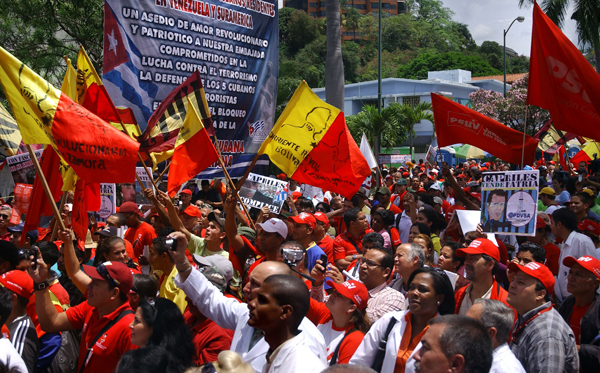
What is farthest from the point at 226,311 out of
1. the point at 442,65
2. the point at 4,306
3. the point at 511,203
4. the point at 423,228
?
the point at 442,65

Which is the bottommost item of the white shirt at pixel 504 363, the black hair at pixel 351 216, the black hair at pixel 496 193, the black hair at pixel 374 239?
the white shirt at pixel 504 363

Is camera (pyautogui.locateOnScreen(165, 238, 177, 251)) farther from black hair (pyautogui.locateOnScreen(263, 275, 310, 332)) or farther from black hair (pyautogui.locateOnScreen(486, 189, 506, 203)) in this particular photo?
black hair (pyautogui.locateOnScreen(486, 189, 506, 203))

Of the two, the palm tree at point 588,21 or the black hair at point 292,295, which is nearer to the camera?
the black hair at point 292,295

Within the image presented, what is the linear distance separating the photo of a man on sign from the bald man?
3.15m

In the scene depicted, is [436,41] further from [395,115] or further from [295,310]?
[295,310]

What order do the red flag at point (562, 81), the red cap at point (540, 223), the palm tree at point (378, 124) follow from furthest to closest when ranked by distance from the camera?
the palm tree at point (378, 124)
the red flag at point (562, 81)
the red cap at point (540, 223)

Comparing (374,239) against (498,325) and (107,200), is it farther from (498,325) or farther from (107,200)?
(107,200)

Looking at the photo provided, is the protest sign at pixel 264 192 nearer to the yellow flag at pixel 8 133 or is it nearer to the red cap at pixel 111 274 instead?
the yellow flag at pixel 8 133

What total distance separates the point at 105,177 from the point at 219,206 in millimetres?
6663

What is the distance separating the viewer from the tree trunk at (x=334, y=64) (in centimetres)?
1471

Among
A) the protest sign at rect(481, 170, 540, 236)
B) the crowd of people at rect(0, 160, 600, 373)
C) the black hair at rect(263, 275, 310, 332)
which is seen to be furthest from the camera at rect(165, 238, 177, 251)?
the protest sign at rect(481, 170, 540, 236)

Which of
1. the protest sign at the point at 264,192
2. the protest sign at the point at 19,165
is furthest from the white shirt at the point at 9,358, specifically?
the protest sign at the point at 19,165

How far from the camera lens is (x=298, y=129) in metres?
7.98

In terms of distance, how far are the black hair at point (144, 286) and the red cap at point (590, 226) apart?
561cm
